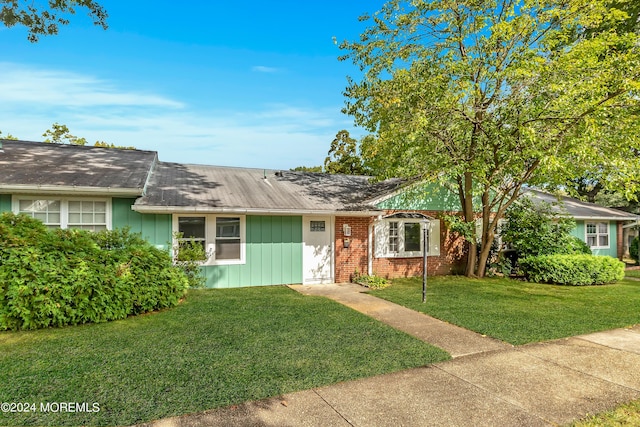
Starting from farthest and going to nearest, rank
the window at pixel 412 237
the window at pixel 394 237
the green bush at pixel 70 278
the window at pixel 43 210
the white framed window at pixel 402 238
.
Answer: the window at pixel 412 237 → the window at pixel 394 237 → the white framed window at pixel 402 238 → the window at pixel 43 210 → the green bush at pixel 70 278

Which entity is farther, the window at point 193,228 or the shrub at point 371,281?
the shrub at point 371,281

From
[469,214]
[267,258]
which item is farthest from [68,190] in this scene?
[469,214]

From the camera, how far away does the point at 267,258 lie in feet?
35.0

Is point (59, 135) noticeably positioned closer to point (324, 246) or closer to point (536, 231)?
point (324, 246)

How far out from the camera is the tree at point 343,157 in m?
29.5

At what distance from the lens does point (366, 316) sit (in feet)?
23.8

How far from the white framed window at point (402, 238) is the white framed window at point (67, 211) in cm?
820

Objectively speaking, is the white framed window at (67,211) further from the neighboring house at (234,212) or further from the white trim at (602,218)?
the white trim at (602,218)

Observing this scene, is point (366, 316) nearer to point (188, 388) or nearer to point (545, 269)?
point (188, 388)

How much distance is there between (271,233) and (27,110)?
10.1 m

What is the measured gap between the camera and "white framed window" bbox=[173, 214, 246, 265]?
32.3 feet

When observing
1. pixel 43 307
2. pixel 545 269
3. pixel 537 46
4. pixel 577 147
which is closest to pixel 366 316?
pixel 43 307

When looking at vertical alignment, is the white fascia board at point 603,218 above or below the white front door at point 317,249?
above

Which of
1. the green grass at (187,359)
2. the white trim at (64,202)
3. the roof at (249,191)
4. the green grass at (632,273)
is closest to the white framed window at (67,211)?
the white trim at (64,202)
